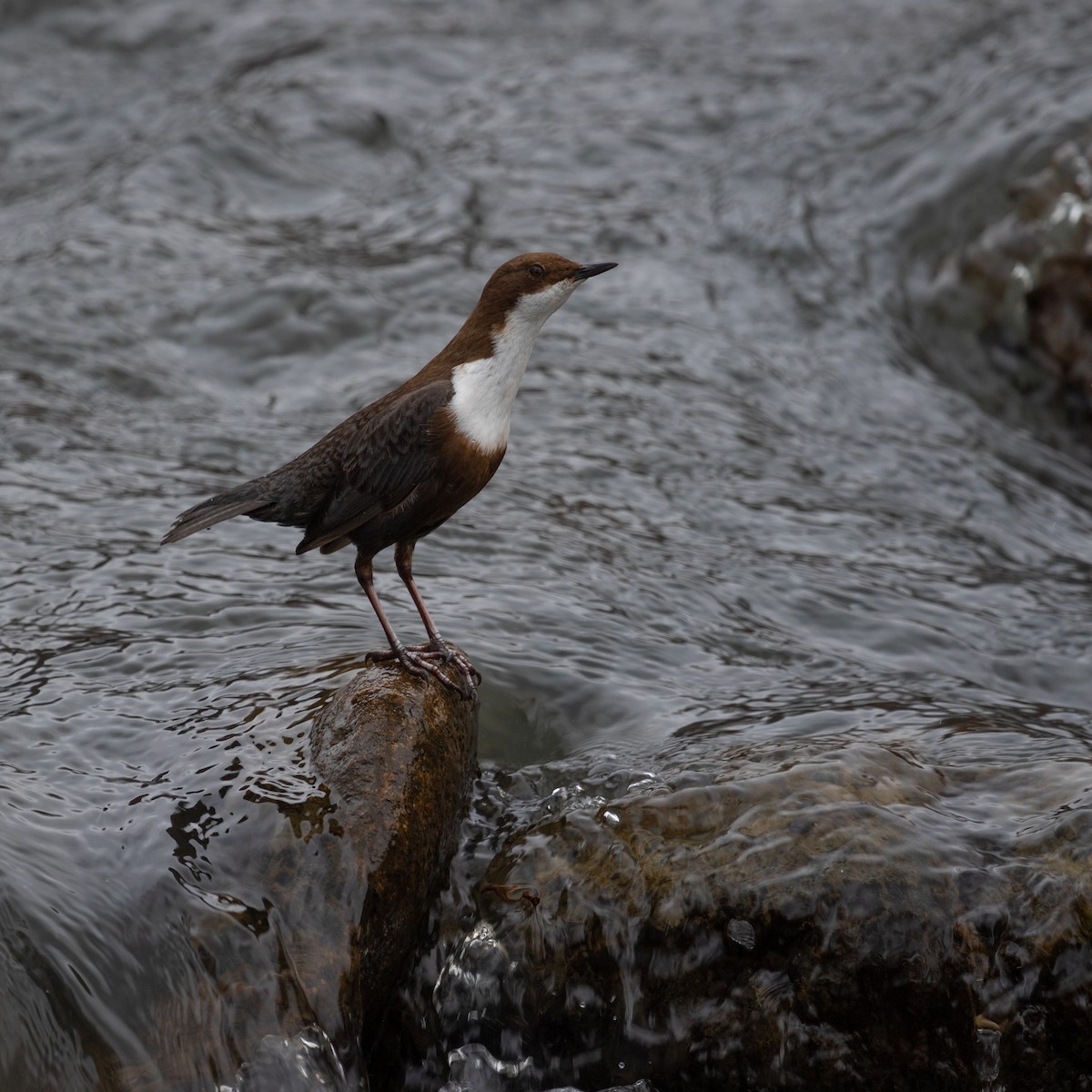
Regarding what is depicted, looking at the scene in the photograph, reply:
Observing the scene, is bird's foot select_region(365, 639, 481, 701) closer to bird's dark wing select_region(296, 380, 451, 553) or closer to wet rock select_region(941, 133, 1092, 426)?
bird's dark wing select_region(296, 380, 451, 553)

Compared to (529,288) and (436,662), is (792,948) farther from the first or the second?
(529,288)

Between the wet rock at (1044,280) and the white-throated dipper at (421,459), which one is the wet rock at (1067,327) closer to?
the wet rock at (1044,280)

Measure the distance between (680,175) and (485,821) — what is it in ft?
22.0

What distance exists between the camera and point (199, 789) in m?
3.43

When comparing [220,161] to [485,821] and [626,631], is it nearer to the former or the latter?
[626,631]

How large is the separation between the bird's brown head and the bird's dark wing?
0.89 feet

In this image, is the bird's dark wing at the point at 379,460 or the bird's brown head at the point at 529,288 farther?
the bird's brown head at the point at 529,288

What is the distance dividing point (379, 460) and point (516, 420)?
3063 millimetres

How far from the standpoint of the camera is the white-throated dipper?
12.4 ft

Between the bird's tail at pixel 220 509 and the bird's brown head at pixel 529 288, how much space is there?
82cm

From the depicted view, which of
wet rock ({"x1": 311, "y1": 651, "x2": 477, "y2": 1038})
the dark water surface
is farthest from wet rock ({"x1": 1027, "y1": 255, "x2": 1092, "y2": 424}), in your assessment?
wet rock ({"x1": 311, "y1": 651, "x2": 477, "y2": 1038})

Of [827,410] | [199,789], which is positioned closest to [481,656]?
[199,789]

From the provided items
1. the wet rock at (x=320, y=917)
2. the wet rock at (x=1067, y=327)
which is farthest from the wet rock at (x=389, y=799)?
the wet rock at (x=1067, y=327)

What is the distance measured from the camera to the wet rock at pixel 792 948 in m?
3.08
